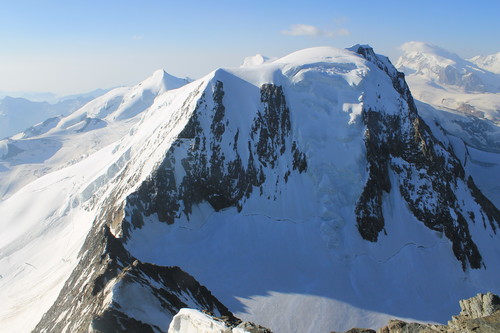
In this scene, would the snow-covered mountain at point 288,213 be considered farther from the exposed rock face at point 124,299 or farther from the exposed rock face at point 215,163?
the exposed rock face at point 124,299

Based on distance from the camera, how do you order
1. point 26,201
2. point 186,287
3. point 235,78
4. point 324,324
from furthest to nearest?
point 26,201
point 235,78
point 324,324
point 186,287

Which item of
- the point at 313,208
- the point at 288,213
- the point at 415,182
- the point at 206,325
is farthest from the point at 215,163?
the point at 206,325

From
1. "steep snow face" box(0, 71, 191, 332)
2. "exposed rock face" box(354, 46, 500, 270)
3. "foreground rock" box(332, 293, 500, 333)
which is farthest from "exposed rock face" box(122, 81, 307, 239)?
"foreground rock" box(332, 293, 500, 333)

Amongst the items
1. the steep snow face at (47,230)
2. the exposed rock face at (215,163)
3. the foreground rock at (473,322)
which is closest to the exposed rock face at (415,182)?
the exposed rock face at (215,163)

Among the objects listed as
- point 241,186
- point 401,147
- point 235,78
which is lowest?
point 241,186

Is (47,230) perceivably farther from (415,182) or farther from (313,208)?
(415,182)

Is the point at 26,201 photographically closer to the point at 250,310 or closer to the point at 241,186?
the point at 241,186

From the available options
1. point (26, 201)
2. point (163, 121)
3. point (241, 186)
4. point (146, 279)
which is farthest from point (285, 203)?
point (26, 201)
